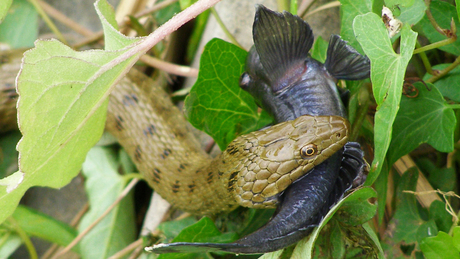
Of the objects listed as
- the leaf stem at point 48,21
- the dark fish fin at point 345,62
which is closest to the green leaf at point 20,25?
the leaf stem at point 48,21

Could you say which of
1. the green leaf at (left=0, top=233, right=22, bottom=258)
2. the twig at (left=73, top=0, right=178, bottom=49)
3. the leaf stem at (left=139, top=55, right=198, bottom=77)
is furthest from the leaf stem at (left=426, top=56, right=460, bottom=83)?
the green leaf at (left=0, top=233, right=22, bottom=258)

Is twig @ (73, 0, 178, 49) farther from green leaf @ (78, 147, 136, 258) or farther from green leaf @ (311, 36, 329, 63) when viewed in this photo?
green leaf @ (311, 36, 329, 63)

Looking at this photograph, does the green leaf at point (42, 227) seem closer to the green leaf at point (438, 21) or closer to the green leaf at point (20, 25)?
the green leaf at point (20, 25)

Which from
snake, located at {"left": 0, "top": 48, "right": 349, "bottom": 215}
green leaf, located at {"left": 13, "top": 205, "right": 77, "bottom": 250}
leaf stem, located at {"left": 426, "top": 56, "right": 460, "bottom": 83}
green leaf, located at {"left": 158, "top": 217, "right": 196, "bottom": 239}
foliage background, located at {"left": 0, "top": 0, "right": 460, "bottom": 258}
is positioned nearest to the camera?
foliage background, located at {"left": 0, "top": 0, "right": 460, "bottom": 258}

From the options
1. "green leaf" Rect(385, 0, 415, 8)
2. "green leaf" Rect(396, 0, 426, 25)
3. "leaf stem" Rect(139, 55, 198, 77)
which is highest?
"green leaf" Rect(385, 0, 415, 8)

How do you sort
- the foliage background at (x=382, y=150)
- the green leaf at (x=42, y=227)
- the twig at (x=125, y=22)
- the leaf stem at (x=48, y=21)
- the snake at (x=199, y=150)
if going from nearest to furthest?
the foliage background at (x=382, y=150)
the snake at (x=199, y=150)
the green leaf at (x=42, y=227)
the twig at (x=125, y=22)
the leaf stem at (x=48, y=21)
